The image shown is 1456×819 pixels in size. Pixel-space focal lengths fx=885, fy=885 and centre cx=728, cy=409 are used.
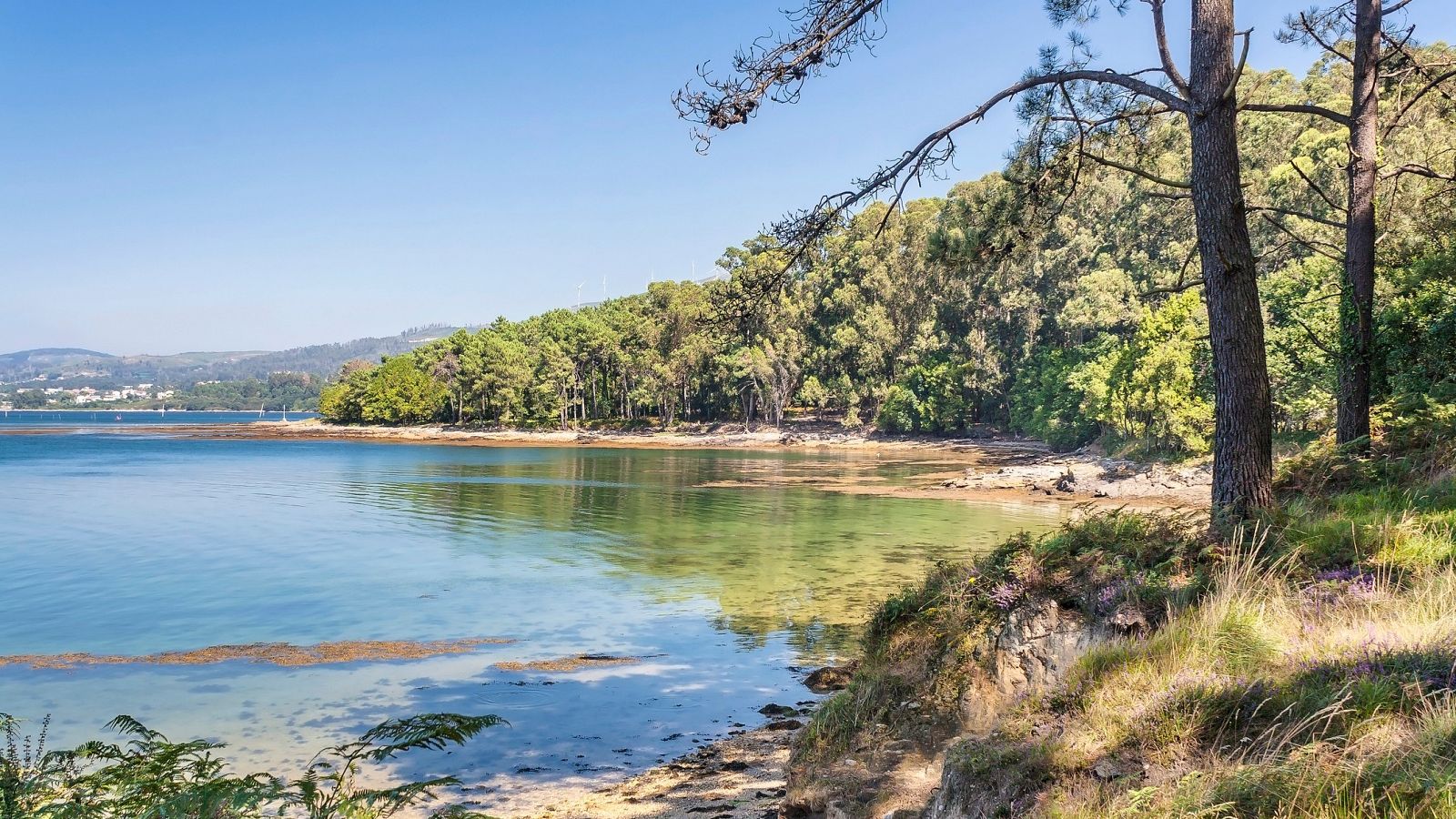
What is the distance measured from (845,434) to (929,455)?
18.1 metres

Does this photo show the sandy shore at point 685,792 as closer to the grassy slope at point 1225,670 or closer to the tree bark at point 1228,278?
the grassy slope at point 1225,670

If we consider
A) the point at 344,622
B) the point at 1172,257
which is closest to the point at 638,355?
the point at 1172,257

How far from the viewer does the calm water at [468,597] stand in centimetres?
1075

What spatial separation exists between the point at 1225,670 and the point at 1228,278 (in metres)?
3.65

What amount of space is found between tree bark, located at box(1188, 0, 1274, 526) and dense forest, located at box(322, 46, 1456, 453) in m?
0.42

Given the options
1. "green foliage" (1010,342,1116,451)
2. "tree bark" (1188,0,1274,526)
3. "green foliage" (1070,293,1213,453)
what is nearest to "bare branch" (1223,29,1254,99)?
"tree bark" (1188,0,1274,526)

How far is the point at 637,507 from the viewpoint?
34.8 meters

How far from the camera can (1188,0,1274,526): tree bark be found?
22.1ft

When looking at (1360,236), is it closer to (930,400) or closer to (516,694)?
(516,694)

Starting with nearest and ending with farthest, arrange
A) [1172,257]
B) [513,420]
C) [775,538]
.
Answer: [775,538]
[1172,257]
[513,420]

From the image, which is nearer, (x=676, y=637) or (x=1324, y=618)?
(x=1324, y=618)

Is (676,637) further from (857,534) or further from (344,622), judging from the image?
(857,534)

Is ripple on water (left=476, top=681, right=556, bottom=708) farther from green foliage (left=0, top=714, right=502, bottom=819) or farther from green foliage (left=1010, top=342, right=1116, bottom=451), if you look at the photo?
green foliage (left=1010, top=342, right=1116, bottom=451)

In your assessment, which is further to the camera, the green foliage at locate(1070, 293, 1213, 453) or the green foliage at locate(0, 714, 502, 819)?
the green foliage at locate(1070, 293, 1213, 453)
